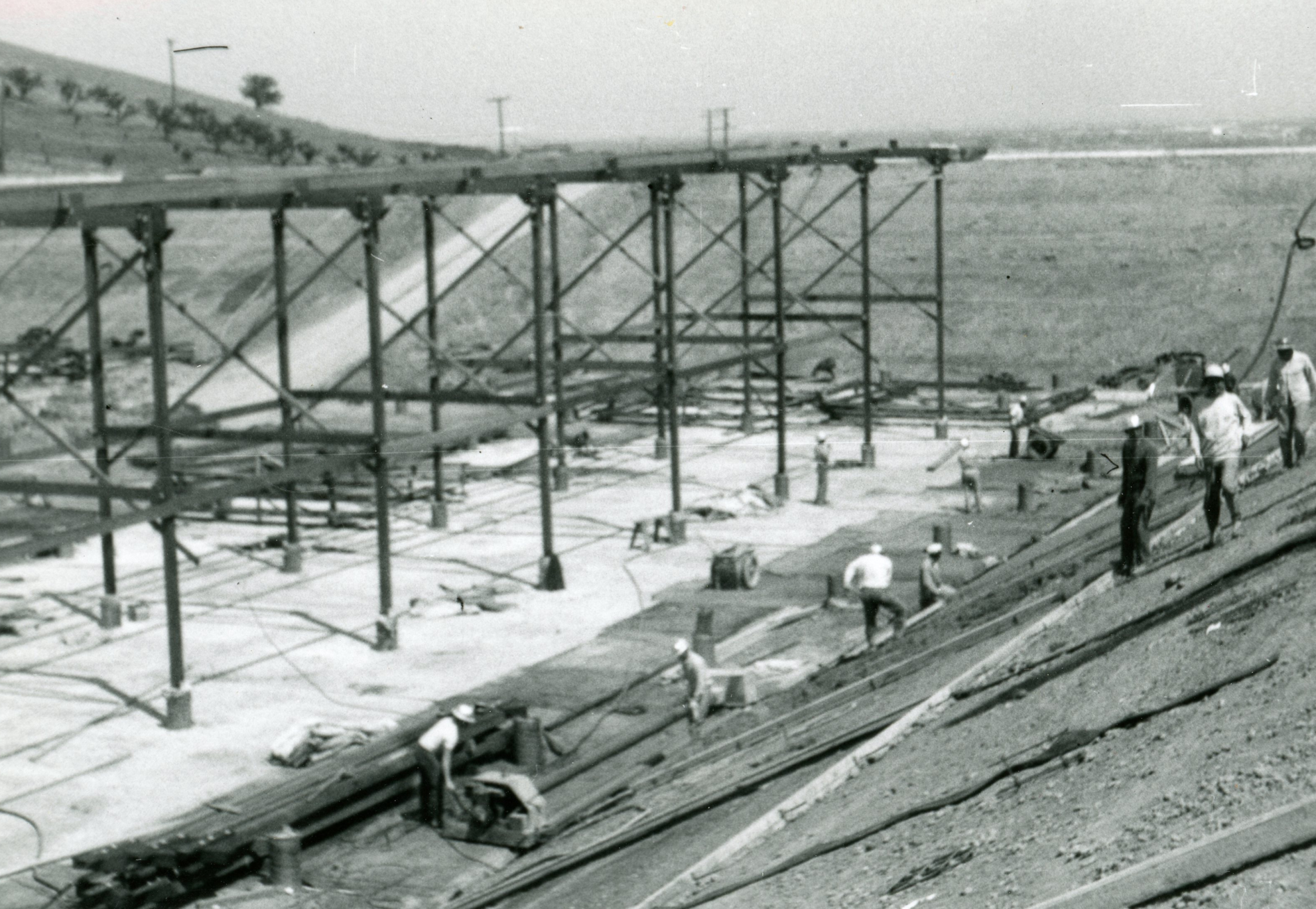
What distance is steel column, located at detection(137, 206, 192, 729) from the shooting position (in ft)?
62.8

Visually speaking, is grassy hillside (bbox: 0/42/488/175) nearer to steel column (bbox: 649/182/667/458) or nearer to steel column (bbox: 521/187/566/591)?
steel column (bbox: 649/182/667/458)

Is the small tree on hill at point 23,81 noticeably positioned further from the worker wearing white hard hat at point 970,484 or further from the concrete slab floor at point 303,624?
the worker wearing white hard hat at point 970,484

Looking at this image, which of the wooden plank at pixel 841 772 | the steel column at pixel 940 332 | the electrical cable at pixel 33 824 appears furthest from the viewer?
the steel column at pixel 940 332

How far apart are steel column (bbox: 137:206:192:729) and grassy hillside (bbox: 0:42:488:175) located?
5022 centimetres

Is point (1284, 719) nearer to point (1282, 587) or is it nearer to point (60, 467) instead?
point (1282, 587)

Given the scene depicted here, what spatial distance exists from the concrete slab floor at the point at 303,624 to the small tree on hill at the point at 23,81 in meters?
73.0

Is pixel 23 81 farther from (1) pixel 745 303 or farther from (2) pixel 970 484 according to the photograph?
(2) pixel 970 484

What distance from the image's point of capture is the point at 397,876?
15.0 metres

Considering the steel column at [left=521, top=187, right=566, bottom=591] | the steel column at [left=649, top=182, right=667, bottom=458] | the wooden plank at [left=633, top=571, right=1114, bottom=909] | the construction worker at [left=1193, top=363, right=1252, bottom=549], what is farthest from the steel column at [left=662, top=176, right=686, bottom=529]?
the construction worker at [left=1193, top=363, right=1252, bottom=549]

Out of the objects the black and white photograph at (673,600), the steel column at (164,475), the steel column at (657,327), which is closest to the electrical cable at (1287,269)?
the black and white photograph at (673,600)

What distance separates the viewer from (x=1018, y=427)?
34.5m

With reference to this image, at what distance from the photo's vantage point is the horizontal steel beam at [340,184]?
17.7 metres

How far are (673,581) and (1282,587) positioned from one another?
13678 mm

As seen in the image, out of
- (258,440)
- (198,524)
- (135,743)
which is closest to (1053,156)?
(198,524)
